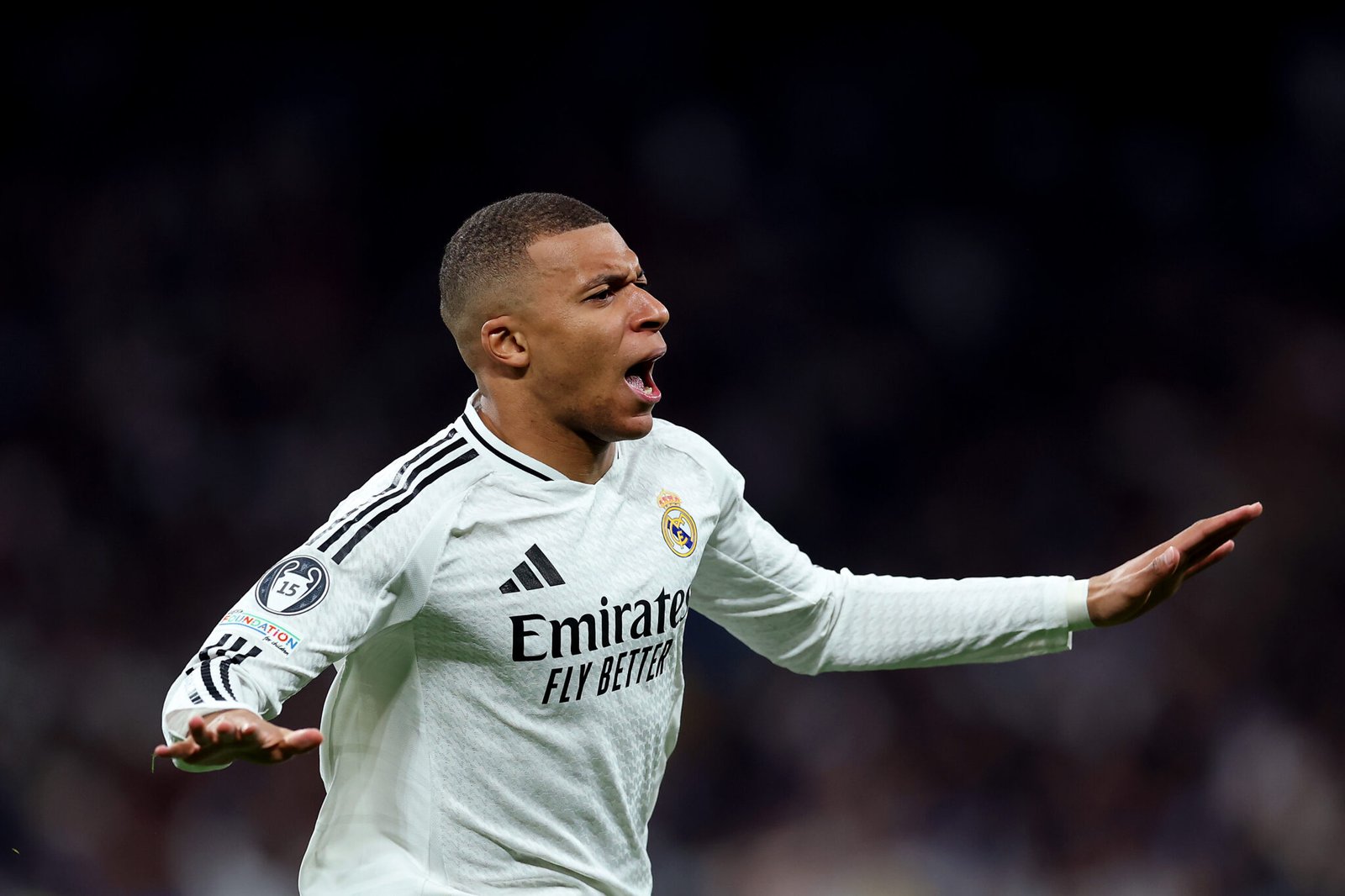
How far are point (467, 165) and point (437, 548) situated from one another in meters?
4.37

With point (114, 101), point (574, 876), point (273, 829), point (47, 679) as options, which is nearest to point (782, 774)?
point (273, 829)

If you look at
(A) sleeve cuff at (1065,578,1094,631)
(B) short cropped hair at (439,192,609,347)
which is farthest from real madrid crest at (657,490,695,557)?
(A) sleeve cuff at (1065,578,1094,631)

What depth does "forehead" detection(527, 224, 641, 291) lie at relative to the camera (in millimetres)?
3084

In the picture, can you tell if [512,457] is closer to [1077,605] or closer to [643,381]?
[643,381]

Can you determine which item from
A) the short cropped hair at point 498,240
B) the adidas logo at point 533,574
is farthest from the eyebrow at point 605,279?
the adidas logo at point 533,574

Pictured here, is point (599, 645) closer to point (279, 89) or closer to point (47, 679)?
point (47, 679)

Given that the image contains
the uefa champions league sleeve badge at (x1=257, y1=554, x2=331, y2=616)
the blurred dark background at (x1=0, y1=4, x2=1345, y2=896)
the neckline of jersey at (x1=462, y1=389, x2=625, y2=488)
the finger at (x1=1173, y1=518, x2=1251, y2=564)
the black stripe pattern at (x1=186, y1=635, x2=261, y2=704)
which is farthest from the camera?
the blurred dark background at (x1=0, y1=4, x2=1345, y2=896)

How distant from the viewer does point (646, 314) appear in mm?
3127

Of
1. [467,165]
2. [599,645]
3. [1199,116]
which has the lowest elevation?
[599,645]

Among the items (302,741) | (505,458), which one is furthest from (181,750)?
(505,458)

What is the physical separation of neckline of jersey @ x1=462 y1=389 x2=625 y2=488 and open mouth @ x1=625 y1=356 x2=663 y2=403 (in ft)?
0.72

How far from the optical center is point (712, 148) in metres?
6.92

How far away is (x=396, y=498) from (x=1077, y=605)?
1.55 meters

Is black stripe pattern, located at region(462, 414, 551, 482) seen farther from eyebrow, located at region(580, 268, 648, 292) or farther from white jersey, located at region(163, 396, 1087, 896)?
eyebrow, located at region(580, 268, 648, 292)
